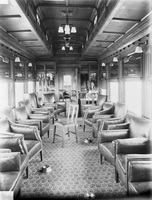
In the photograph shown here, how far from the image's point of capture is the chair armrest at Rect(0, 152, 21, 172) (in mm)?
2342

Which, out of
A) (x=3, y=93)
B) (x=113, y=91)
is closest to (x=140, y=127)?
(x=3, y=93)

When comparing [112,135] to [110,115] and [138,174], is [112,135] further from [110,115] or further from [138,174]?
[110,115]

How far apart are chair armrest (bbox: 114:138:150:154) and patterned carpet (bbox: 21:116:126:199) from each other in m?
0.54

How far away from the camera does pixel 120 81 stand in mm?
6090

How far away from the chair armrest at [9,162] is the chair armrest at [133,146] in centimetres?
148

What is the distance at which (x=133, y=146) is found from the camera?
9.37 feet

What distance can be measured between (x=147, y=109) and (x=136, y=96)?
102cm

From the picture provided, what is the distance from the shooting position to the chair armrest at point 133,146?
112 inches

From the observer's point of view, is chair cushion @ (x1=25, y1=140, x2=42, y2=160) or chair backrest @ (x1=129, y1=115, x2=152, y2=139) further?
chair cushion @ (x1=25, y1=140, x2=42, y2=160)

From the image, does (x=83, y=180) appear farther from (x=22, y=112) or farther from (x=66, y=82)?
(x=66, y=82)

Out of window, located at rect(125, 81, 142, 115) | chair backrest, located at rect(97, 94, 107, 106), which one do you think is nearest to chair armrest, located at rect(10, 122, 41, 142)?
window, located at rect(125, 81, 142, 115)

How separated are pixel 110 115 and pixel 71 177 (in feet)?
8.33

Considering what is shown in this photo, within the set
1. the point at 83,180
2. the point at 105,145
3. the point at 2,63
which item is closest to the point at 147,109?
the point at 105,145

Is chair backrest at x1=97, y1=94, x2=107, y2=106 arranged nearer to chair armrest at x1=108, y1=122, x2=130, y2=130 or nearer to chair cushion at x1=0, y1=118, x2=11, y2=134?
chair armrest at x1=108, y1=122, x2=130, y2=130
